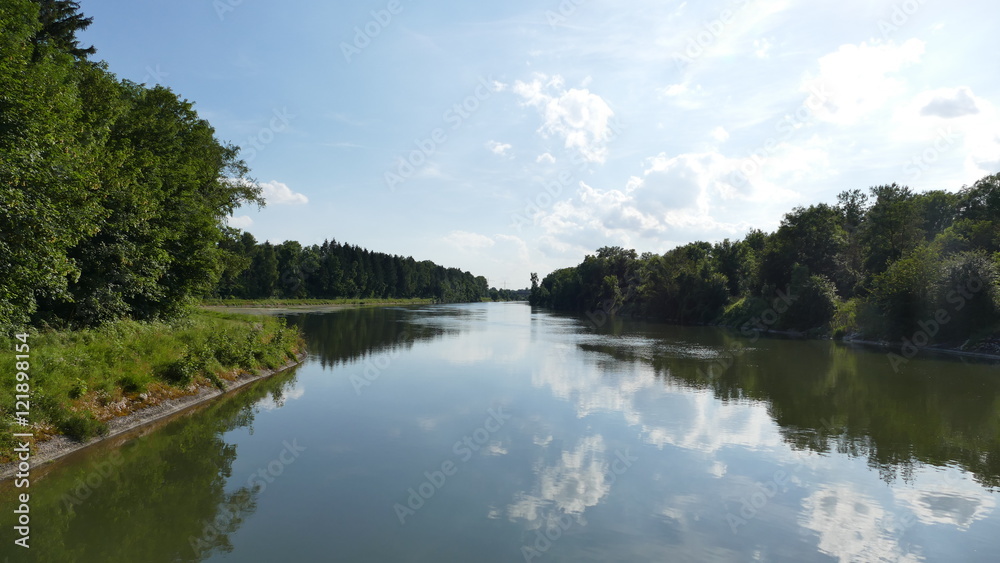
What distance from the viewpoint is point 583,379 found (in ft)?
89.8

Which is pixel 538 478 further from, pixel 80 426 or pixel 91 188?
pixel 91 188

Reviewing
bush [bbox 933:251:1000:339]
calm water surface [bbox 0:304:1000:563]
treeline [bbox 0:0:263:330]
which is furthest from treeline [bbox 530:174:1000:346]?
treeline [bbox 0:0:263:330]

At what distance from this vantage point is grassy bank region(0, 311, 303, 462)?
40.8 ft

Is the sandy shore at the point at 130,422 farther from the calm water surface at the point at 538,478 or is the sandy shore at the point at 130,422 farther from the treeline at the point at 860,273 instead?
the treeline at the point at 860,273

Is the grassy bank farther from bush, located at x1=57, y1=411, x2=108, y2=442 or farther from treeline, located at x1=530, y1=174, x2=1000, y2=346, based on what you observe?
treeline, located at x1=530, y1=174, x2=1000, y2=346

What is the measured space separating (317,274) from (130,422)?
4675 inches

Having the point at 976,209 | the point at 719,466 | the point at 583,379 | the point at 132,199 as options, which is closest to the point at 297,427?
the point at 132,199

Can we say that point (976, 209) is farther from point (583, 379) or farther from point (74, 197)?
point (74, 197)

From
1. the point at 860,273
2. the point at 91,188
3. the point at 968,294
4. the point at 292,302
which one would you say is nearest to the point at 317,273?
the point at 292,302

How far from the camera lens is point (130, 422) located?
15.3 metres

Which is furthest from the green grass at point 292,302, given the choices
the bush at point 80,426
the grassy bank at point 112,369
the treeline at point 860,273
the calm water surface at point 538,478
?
the treeline at point 860,273

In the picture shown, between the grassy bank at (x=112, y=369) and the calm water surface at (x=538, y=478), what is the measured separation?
1.15 m

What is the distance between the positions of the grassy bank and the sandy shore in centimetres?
20

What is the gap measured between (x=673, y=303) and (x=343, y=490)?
88.7 meters
